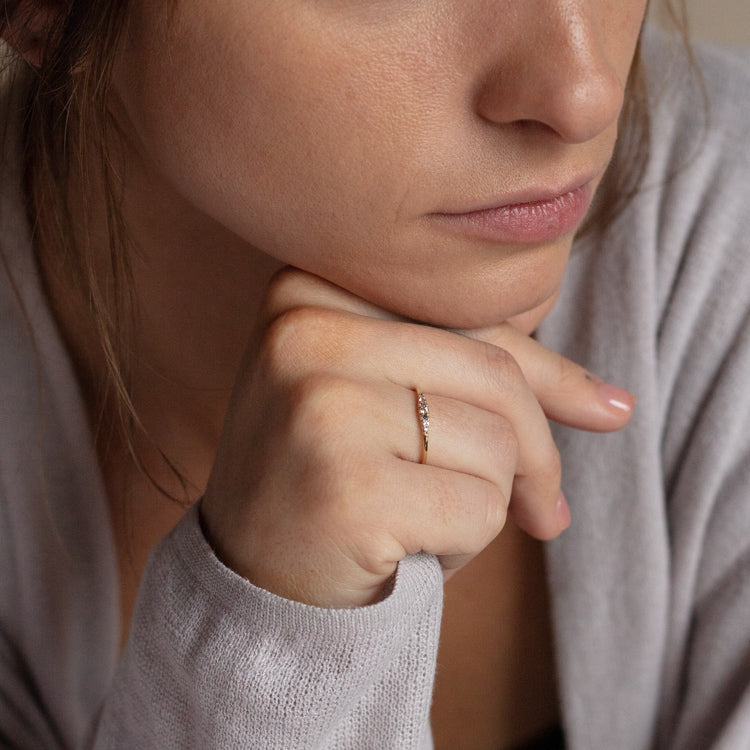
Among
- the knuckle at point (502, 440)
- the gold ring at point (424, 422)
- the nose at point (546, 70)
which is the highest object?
the nose at point (546, 70)

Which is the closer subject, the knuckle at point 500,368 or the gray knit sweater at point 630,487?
the knuckle at point 500,368

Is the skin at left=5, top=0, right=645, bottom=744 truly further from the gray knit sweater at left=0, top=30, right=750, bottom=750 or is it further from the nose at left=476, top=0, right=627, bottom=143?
the gray knit sweater at left=0, top=30, right=750, bottom=750

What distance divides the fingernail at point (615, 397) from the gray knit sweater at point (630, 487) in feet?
0.42

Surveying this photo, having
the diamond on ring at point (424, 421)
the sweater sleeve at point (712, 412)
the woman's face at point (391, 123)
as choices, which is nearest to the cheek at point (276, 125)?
the woman's face at point (391, 123)

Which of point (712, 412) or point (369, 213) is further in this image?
point (712, 412)

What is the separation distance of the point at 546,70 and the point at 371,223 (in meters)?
0.13

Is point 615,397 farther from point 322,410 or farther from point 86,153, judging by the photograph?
point 86,153

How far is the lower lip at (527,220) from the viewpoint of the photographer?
54cm

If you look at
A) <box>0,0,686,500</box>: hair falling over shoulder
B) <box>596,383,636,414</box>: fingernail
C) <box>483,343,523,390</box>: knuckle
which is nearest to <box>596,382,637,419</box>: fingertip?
<box>596,383,636,414</box>: fingernail

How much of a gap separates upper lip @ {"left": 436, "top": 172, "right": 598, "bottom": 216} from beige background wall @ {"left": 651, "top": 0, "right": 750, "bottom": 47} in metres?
0.87

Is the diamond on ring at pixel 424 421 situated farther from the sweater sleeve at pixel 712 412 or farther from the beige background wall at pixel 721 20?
the beige background wall at pixel 721 20

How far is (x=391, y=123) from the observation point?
19.4 inches

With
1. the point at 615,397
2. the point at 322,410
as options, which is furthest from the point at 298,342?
the point at 615,397

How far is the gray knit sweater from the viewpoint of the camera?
0.81 meters
